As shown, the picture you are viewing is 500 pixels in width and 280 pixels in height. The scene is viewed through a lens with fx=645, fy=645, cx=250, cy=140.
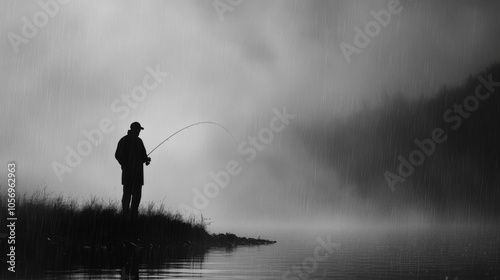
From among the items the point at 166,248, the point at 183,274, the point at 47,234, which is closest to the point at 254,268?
the point at 183,274

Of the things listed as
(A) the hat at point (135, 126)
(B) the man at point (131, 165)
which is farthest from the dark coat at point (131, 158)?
(A) the hat at point (135, 126)

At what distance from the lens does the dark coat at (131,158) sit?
19833 mm

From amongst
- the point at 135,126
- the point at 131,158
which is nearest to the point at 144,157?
the point at 131,158

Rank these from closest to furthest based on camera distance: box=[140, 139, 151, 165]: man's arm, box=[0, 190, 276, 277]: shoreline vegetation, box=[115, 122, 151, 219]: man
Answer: box=[0, 190, 276, 277]: shoreline vegetation, box=[115, 122, 151, 219]: man, box=[140, 139, 151, 165]: man's arm

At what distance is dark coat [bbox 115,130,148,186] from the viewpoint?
1983 cm

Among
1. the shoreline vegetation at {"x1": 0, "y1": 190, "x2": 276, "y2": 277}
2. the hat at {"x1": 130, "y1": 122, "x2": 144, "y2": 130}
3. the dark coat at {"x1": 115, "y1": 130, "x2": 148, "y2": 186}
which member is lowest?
the shoreline vegetation at {"x1": 0, "y1": 190, "x2": 276, "y2": 277}

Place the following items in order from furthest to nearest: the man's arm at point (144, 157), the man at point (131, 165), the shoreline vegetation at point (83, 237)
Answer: the man's arm at point (144, 157) → the man at point (131, 165) → the shoreline vegetation at point (83, 237)

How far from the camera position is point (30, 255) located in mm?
14320

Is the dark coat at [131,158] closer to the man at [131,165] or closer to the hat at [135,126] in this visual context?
the man at [131,165]

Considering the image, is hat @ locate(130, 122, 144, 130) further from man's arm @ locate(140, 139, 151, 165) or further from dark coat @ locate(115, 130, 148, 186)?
man's arm @ locate(140, 139, 151, 165)

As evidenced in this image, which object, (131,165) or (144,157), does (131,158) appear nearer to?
(131,165)

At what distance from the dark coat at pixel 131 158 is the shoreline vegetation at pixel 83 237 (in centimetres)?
132

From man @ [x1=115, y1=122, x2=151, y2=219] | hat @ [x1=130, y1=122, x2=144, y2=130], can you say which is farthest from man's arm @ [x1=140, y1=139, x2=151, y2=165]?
hat @ [x1=130, y1=122, x2=144, y2=130]

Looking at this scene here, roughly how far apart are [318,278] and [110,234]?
898cm
